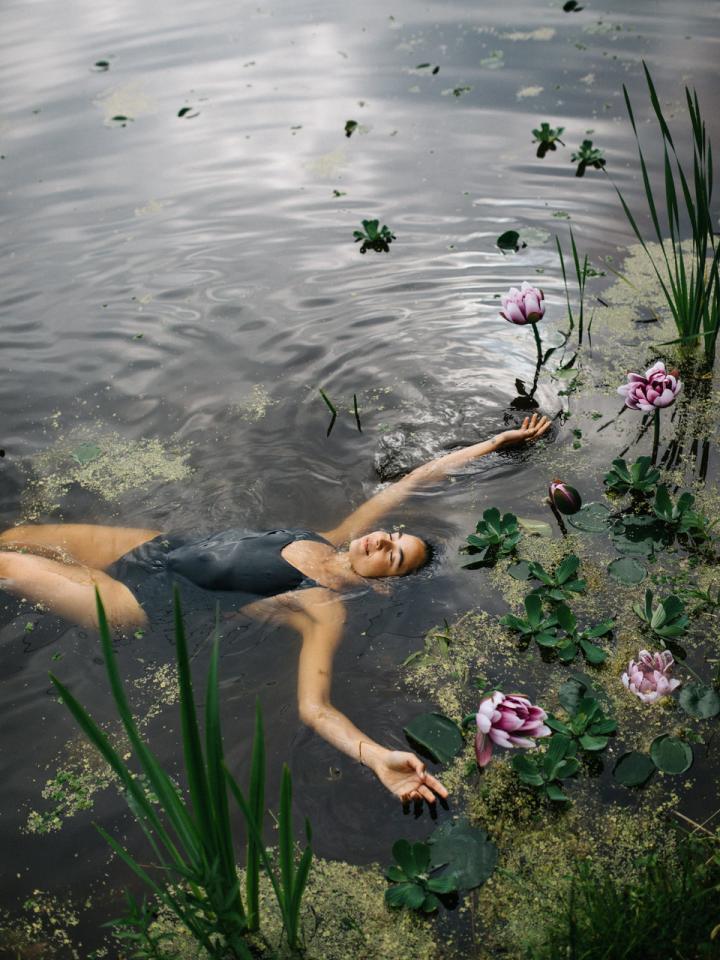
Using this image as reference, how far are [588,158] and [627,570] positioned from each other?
3.13 meters

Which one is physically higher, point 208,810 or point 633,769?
point 208,810

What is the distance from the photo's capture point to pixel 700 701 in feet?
7.65

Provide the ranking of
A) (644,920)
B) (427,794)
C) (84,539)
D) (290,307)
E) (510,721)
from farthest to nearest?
(290,307), (84,539), (427,794), (510,721), (644,920)

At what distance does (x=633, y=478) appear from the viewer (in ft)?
9.90

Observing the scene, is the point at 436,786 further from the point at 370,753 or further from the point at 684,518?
the point at 684,518

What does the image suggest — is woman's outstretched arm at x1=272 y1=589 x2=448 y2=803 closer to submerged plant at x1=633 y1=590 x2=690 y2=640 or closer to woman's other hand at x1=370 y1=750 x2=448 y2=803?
woman's other hand at x1=370 y1=750 x2=448 y2=803

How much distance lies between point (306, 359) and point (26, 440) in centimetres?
130

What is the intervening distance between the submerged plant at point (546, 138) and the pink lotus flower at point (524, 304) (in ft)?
7.71

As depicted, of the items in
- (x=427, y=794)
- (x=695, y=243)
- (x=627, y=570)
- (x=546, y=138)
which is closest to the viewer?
(x=427, y=794)

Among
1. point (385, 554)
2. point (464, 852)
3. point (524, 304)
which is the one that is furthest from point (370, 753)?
point (524, 304)

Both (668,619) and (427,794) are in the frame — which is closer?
(427,794)

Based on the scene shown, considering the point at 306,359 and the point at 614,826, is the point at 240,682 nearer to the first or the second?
the point at 614,826

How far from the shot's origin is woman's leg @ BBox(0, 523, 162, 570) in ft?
10.2

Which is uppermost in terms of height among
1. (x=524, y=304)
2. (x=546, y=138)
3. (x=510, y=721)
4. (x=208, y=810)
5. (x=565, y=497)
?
(x=546, y=138)
